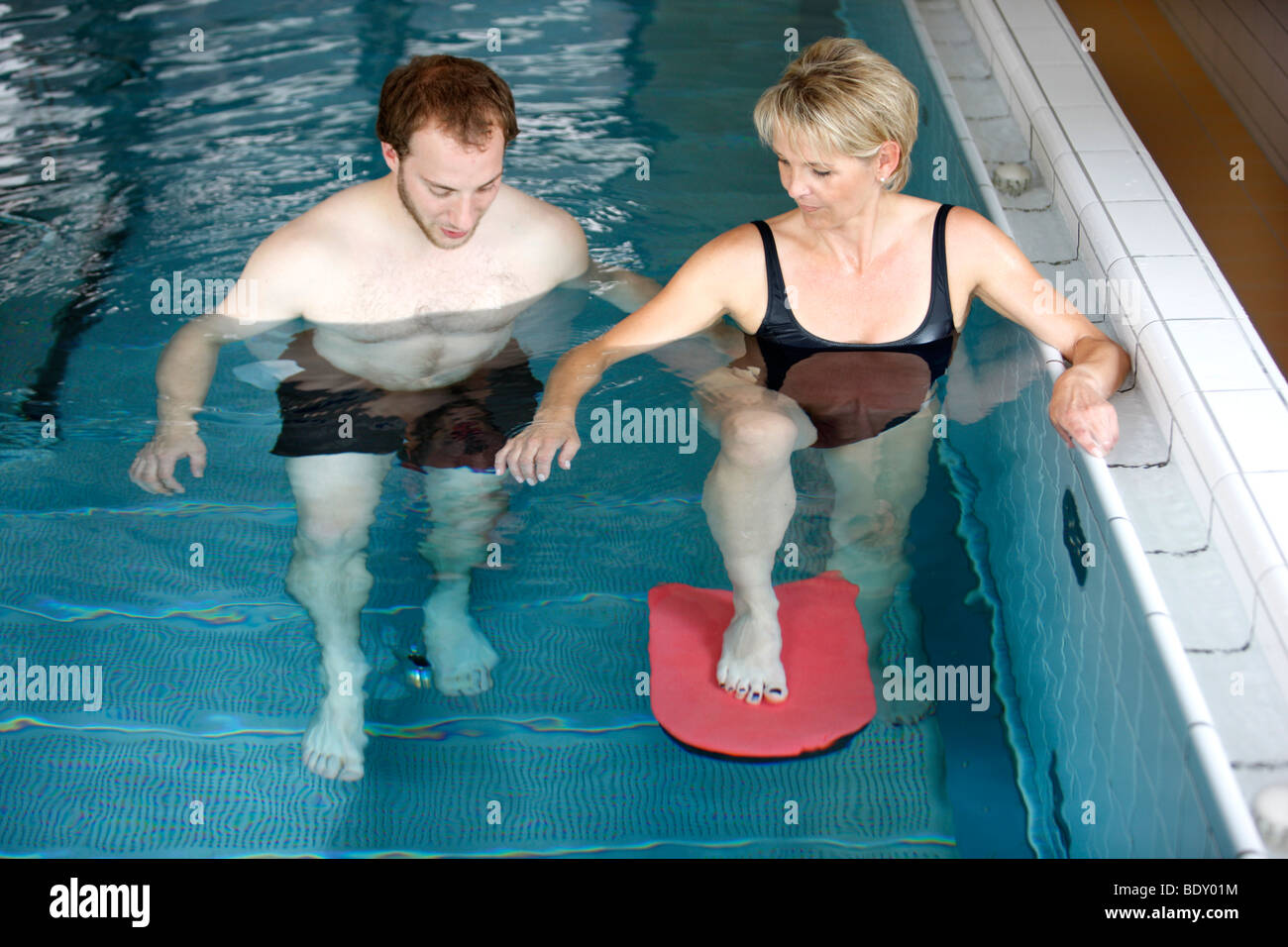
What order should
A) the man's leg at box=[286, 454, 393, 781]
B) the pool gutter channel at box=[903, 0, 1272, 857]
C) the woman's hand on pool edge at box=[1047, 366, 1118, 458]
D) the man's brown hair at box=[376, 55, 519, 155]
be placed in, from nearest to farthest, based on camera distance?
1. the pool gutter channel at box=[903, 0, 1272, 857]
2. the woman's hand on pool edge at box=[1047, 366, 1118, 458]
3. the man's brown hair at box=[376, 55, 519, 155]
4. the man's leg at box=[286, 454, 393, 781]

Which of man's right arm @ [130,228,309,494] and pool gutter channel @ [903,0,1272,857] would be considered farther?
man's right arm @ [130,228,309,494]

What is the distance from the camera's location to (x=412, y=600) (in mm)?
2516

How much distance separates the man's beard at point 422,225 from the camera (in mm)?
2277

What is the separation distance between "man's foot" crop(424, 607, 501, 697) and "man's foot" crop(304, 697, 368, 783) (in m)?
0.18

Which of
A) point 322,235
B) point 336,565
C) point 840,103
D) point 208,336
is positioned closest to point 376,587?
point 336,565

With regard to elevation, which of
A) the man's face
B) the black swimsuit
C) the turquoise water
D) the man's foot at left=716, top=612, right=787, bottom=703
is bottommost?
the turquoise water

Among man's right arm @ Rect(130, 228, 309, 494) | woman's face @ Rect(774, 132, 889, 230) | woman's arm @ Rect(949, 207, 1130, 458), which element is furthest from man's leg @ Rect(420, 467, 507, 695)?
woman's arm @ Rect(949, 207, 1130, 458)

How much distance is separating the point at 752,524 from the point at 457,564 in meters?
0.72

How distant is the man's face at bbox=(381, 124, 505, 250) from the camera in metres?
2.11

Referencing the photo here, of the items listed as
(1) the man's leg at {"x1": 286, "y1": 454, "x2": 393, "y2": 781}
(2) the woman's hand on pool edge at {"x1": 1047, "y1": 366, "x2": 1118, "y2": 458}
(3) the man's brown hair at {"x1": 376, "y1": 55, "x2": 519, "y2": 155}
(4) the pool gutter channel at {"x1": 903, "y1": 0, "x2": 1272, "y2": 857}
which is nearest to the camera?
(4) the pool gutter channel at {"x1": 903, "y1": 0, "x2": 1272, "y2": 857}

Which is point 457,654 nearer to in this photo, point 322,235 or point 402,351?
point 402,351

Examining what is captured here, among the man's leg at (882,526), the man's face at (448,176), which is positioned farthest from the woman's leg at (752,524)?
the man's face at (448,176)

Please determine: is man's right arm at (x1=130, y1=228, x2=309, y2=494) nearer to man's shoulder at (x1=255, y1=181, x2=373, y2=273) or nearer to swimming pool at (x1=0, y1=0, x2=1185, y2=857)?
man's shoulder at (x1=255, y1=181, x2=373, y2=273)
